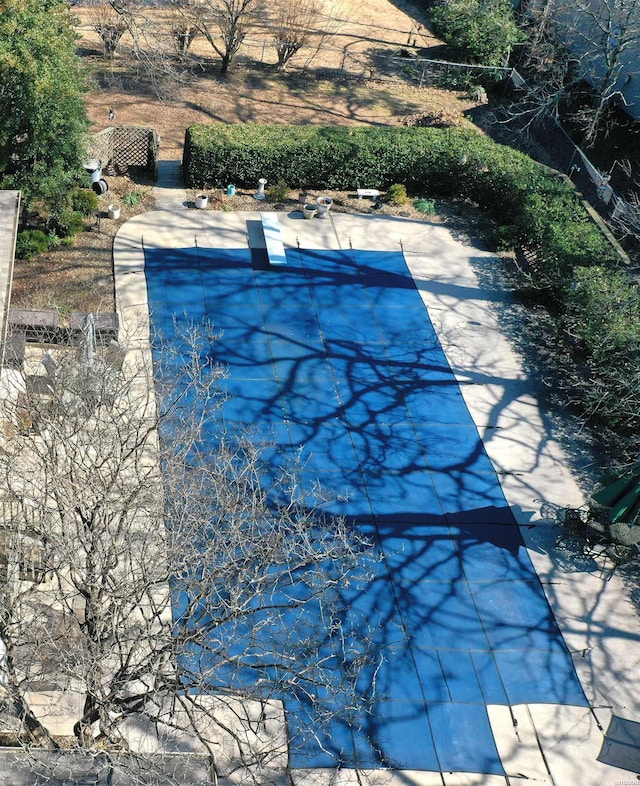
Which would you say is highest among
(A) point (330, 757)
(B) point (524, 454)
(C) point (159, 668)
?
(C) point (159, 668)

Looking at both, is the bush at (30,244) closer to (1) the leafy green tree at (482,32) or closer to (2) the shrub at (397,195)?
(2) the shrub at (397,195)

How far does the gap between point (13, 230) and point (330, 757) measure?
979cm

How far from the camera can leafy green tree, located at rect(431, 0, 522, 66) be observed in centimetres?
2728

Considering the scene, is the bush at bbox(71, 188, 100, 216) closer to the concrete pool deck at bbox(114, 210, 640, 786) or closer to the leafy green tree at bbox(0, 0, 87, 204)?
the leafy green tree at bbox(0, 0, 87, 204)

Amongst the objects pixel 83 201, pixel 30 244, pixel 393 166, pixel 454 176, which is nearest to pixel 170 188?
pixel 83 201

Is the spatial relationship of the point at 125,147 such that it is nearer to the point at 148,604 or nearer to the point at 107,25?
the point at 107,25

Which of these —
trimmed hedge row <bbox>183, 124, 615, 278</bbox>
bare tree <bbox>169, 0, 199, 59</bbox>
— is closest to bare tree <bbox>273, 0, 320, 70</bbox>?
bare tree <bbox>169, 0, 199, 59</bbox>

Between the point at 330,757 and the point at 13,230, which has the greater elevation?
the point at 13,230

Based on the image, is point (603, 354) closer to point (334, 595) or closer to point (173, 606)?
point (334, 595)

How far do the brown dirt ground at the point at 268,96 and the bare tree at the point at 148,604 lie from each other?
7684 millimetres

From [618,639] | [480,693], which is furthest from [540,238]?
[480,693]

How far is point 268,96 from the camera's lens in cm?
2531

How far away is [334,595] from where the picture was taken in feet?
42.6

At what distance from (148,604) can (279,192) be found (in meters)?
12.1
